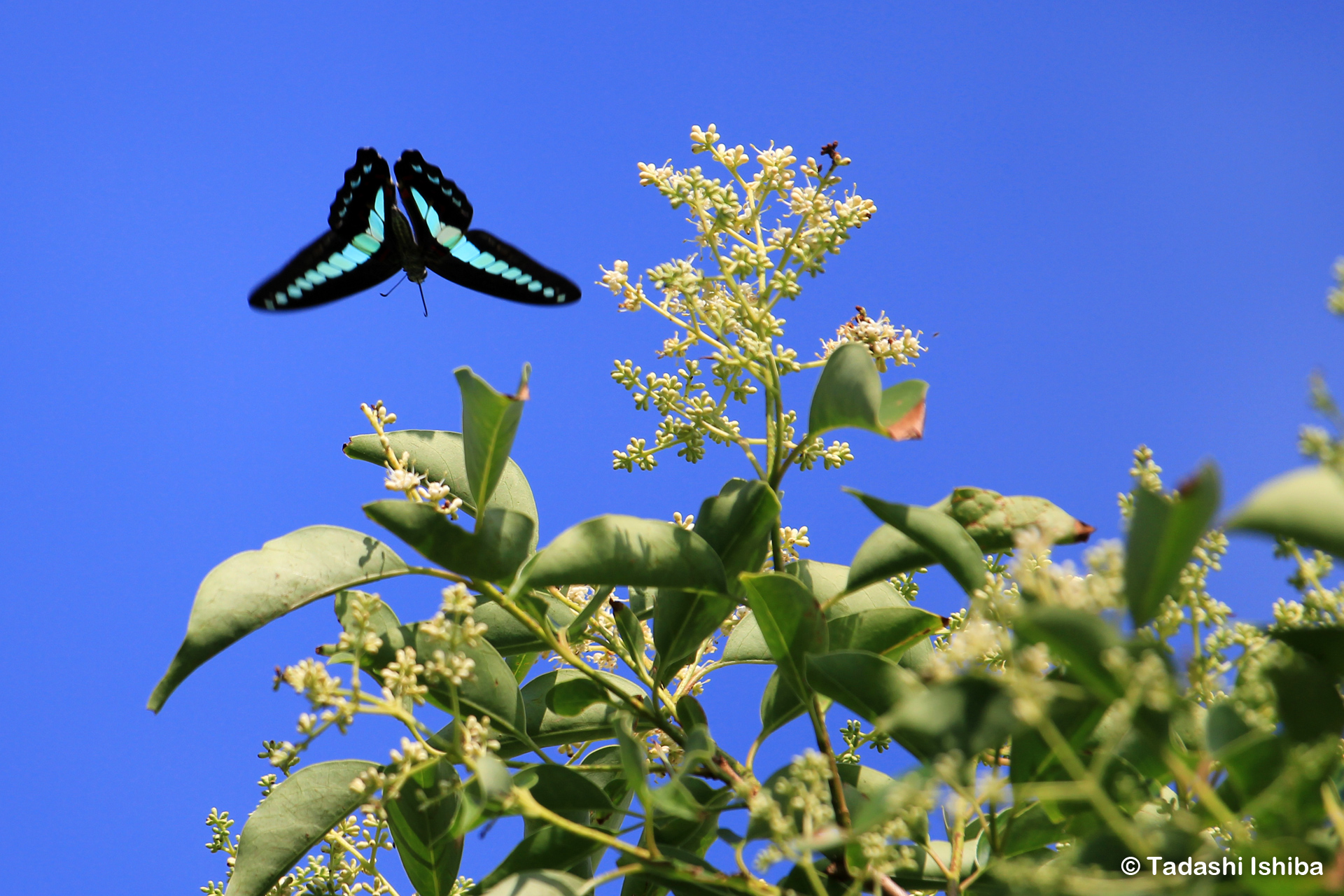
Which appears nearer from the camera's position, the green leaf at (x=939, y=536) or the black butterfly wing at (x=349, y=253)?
the green leaf at (x=939, y=536)

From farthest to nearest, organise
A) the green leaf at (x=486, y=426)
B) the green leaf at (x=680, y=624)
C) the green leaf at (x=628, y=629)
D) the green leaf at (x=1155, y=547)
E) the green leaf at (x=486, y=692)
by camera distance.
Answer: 1. the green leaf at (x=628, y=629)
2. the green leaf at (x=680, y=624)
3. the green leaf at (x=486, y=692)
4. the green leaf at (x=486, y=426)
5. the green leaf at (x=1155, y=547)

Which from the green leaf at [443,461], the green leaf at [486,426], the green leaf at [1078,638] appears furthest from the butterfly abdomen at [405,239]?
the green leaf at [1078,638]

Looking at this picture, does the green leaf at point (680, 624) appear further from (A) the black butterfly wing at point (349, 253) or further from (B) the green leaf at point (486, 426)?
(A) the black butterfly wing at point (349, 253)

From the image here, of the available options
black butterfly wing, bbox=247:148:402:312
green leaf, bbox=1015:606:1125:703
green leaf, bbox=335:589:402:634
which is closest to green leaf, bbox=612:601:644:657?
green leaf, bbox=335:589:402:634

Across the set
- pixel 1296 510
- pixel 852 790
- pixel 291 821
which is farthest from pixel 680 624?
pixel 1296 510

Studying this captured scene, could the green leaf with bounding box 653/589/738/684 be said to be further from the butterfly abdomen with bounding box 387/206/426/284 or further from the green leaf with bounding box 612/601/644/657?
the butterfly abdomen with bounding box 387/206/426/284

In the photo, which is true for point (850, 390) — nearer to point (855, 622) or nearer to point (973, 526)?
point (973, 526)
